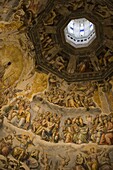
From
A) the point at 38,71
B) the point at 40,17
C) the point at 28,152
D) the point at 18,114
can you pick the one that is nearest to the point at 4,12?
the point at 40,17

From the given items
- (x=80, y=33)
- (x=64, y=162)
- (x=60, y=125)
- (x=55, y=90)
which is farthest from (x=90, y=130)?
(x=80, y=33)

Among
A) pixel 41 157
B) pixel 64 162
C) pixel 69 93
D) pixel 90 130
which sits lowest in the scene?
pixel 64 162

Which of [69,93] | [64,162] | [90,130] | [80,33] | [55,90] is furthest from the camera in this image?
[80,33]

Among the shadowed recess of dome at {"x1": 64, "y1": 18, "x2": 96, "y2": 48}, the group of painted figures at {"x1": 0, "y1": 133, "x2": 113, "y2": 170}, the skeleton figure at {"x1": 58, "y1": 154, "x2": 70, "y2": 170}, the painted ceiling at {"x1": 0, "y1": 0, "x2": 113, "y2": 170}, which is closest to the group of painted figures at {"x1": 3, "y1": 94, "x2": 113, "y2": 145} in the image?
the painted ceiling at {"x1": 0, "y1": 0, "x2": 113, "y2": 170}

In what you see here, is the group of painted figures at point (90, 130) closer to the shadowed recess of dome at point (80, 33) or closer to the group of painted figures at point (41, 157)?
the group of painted figures at point (41, 157)

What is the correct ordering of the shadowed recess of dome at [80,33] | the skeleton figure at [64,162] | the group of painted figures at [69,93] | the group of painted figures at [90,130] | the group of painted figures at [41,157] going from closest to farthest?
the group of painted figures at [41,157] → the skeleton figure at [64,162] → the group of painted figures at [90,130] → the group of painted figures at [69,93] → the shadowed recess of dome at [80,33]

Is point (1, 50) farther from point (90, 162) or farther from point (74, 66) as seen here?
point (90, 162)

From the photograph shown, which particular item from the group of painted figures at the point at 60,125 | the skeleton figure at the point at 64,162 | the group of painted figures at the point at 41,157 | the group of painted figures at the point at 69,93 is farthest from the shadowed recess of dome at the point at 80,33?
the skeleton figure at the point at 64,162

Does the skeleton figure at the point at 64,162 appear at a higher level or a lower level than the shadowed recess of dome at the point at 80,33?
lower

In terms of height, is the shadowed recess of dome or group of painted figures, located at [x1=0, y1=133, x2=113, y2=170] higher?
the shadowed recess of dome

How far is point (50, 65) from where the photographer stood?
16125 mm

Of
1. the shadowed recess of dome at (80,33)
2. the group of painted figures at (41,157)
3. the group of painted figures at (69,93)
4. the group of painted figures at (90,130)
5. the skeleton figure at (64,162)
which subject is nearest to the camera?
the group of painted figures at (41,157)

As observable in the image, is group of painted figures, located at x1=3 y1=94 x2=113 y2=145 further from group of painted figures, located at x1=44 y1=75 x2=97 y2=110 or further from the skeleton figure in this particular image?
the skeleton figure

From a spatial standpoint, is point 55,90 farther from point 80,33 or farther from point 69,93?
point 80,33
